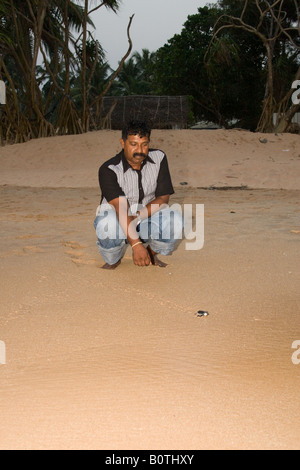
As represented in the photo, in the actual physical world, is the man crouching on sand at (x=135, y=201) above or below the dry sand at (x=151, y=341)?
above

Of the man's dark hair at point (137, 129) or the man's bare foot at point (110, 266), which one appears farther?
the man's bare foot at point (110, 266)

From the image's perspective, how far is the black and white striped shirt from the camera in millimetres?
3270

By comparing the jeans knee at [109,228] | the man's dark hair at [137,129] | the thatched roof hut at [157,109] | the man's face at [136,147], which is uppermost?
the man's dark hair at [137,129]

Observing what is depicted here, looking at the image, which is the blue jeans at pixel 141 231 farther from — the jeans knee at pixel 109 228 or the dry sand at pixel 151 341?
the dry sand at pixel 151 341

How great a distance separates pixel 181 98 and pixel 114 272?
12.1m

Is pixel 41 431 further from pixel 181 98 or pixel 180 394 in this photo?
pixel 181 98

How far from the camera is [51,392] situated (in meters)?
1.83

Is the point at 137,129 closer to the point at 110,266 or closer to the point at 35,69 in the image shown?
the point at 110,266

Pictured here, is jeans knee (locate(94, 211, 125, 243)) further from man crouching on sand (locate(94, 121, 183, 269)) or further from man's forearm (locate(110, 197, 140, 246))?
man's forearm (locate(110, 197, 140, 246))

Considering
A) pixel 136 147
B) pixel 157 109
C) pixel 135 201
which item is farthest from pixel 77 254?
pixel 157 109

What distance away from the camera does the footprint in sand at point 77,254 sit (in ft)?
12.0

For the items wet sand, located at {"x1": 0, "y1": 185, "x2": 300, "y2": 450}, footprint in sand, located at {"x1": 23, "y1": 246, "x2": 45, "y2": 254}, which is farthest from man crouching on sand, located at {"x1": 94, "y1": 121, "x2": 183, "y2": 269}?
footprint in sand, located at {"x1": 23, "y1": 246, "x2": 45, "y2": 254}

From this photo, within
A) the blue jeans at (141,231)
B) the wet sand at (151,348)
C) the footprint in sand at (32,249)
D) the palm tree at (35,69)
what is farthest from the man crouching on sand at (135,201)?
the palm tree at (35,69)

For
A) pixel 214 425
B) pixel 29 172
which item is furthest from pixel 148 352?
pixel 29 172
